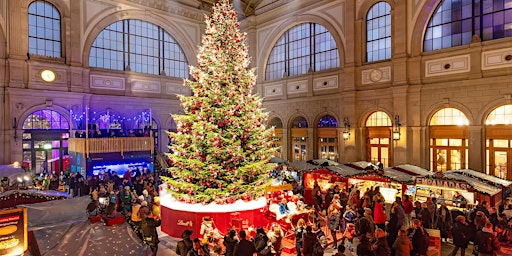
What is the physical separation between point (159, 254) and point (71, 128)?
46.1 ft

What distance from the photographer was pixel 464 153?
1634 centimetres

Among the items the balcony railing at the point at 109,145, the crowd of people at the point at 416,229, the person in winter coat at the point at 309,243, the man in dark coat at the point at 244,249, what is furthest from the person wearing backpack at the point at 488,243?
the balcony railing at the point at 109,145

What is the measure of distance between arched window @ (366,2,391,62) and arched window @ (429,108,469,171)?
→ 15.1 feet

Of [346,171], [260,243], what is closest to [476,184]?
[346,171]

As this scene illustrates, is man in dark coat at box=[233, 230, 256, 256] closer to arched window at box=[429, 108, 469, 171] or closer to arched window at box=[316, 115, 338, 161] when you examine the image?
arched window at box=[429, 108, 469, 171]

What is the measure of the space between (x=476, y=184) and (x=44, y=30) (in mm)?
22864

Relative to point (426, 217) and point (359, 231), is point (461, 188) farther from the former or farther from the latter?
point (359, 231)

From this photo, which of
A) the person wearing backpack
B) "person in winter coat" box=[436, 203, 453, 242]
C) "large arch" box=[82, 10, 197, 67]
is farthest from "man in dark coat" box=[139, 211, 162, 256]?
"large arch" box=[82, 10, 197, 67]

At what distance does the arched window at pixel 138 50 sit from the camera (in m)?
21.7

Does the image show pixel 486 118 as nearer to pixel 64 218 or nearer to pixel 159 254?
pixel 159 254

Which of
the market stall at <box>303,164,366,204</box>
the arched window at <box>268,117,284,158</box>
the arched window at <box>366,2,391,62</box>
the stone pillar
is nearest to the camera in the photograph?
the market stall at <box>303,164,366,204</box>

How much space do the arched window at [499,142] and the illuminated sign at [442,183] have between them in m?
5.57

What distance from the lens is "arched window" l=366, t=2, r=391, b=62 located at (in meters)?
19.0

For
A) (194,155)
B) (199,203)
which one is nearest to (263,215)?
(199,203)
